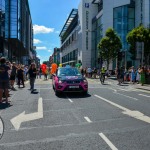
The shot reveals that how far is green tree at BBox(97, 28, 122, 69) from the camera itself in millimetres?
43812

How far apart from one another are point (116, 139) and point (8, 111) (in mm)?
5340

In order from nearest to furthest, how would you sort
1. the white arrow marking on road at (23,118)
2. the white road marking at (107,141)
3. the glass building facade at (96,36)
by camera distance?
1. the white road marking at (107,141)
2. the white arrow marking on road at (23,118)
3. the glass building facade at (96,36)

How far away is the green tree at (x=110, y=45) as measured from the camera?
43.8 metres

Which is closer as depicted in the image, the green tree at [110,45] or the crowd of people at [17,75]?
the crowd of people at [17,75]

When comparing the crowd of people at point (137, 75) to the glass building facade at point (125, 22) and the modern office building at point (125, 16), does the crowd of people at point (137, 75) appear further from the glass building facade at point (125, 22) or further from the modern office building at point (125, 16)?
the glass building facade at point (125, 22)

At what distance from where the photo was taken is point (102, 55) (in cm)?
4472

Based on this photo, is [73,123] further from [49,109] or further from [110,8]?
[110,8]

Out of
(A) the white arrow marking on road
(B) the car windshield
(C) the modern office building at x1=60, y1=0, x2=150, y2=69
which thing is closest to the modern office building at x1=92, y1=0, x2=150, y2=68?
(C) the modern office building at x1=60, y1=0, x2=150, y2=69

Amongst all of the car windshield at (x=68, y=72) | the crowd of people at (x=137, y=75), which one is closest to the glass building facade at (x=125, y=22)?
the crowd of people at (x=137, y=75)

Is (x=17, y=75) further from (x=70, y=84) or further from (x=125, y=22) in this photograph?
(x=125, y=22)

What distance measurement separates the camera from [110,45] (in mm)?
43844

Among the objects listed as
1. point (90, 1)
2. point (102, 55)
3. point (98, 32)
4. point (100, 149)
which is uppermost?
point (90, 1)

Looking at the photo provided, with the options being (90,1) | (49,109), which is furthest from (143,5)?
(49,109)

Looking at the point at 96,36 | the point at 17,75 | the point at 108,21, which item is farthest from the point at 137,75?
the point at 96,36
